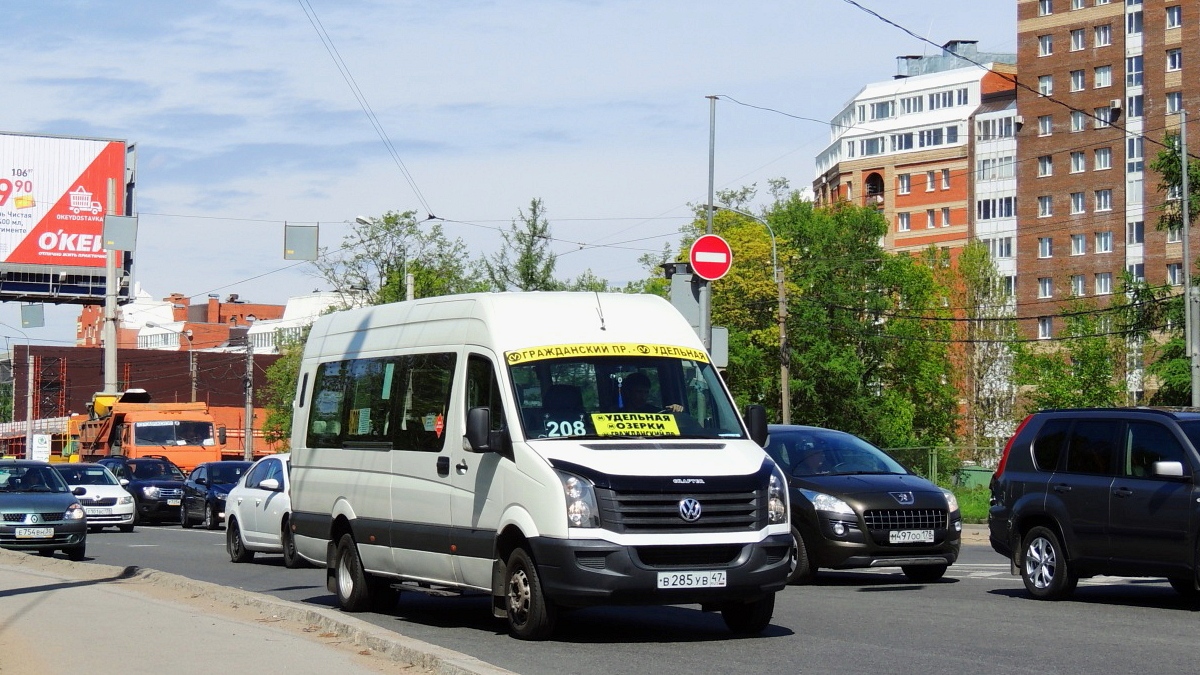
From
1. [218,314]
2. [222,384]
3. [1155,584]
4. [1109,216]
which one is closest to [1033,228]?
[1109,216]

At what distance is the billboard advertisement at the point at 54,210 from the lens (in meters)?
65.5

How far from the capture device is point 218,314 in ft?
608

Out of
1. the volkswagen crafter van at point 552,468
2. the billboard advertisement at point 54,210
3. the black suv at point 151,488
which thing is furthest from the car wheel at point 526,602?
the billboard advertisement at point 54,210

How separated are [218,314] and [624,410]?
179 metres

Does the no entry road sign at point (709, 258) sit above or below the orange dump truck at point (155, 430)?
above

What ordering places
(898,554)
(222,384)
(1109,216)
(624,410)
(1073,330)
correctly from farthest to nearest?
1. (222,384)
2. (1109,216)
3. (1073,330)
4. (898,554)
5. (624,410)

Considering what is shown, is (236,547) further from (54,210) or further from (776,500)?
(54,210)

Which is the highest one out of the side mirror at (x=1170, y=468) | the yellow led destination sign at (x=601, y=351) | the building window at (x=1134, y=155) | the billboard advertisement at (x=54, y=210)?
the building window at (x=1134, y=155)

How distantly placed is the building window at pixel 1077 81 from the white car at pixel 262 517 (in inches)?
3129

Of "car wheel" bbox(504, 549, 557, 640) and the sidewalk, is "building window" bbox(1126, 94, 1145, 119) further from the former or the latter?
"car wheel" bbox(504, 549, 557, 640)

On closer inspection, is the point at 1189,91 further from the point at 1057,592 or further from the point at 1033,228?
the point at 1057,592

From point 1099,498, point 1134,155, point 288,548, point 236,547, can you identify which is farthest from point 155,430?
point 1134,155

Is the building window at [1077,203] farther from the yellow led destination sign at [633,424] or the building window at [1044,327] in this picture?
the yellow led destination sign at [633,424]

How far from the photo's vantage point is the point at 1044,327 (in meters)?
99.4
